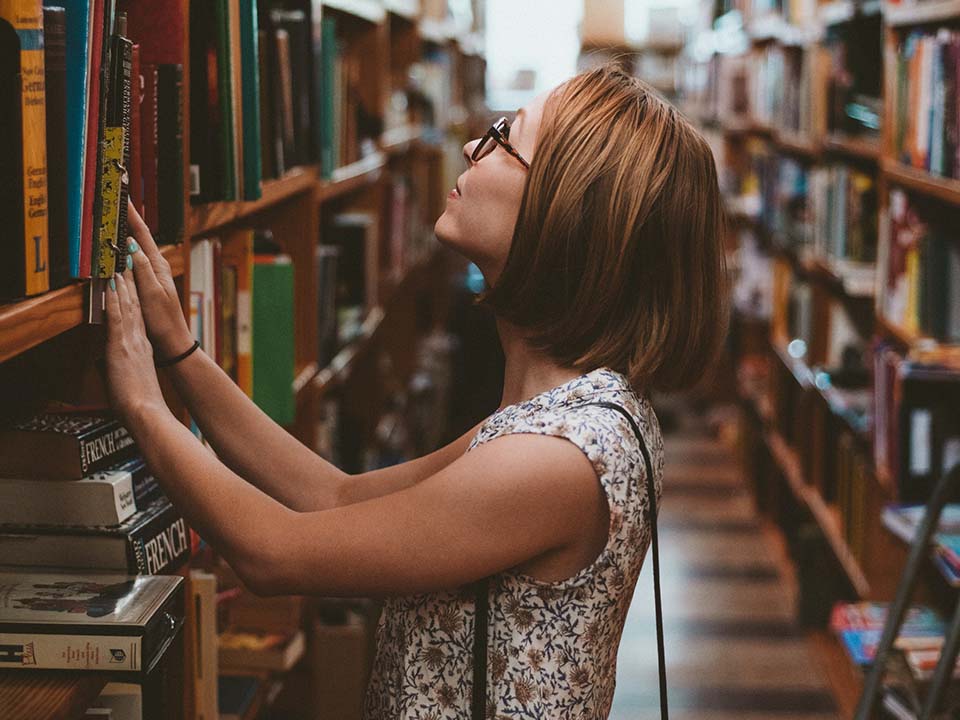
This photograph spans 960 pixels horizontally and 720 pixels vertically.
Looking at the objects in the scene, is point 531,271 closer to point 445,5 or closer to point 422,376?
point 422,376

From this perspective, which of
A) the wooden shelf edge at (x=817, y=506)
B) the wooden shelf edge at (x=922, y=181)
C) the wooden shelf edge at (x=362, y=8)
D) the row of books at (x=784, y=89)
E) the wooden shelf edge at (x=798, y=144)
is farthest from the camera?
the row of books at (x=784, y=89)

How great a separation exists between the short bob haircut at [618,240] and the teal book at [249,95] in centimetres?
58

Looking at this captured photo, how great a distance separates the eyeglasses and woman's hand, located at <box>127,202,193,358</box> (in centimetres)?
35

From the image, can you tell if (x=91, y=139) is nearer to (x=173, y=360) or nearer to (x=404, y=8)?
(x=173, y=360)

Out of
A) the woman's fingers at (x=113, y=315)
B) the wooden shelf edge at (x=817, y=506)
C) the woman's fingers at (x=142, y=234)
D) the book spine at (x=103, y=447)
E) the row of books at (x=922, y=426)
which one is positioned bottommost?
the wooden shelf edge at (x=817, y=506)

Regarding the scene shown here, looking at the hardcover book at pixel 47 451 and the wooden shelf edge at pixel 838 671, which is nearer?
the hardcover book at pixel 47 451

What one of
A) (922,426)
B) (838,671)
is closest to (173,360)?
(922,426)

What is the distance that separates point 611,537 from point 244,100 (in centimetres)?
89

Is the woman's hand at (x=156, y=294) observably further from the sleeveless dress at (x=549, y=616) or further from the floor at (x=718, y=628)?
the floor at (x=718, y=628)

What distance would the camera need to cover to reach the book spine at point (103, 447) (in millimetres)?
1256

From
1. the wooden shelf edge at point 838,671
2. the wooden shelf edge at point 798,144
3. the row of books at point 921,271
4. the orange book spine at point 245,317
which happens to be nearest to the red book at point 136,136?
the orange book spine at point 245,317

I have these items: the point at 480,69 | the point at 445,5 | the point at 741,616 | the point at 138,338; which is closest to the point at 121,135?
the point at 138,338

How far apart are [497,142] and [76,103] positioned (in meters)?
0.44

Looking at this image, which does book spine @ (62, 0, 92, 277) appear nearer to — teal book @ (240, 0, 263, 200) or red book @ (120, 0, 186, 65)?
red book @ (120, 0, 186, 65)
